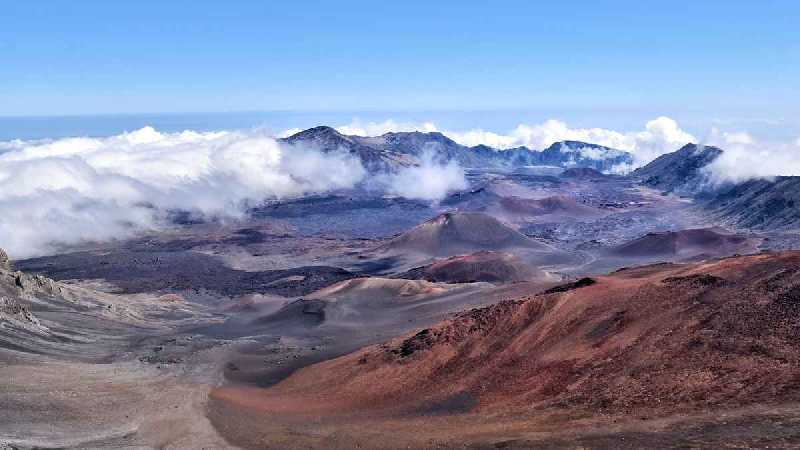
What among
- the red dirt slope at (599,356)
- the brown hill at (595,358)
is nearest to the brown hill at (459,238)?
the red dirt slope at (599,356)

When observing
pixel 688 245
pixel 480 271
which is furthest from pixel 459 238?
pixel 688 245

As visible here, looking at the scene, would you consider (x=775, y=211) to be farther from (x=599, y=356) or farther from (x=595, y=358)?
(x=595, y=358)

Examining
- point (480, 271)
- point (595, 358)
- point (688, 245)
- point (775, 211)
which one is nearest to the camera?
point (595, 358)

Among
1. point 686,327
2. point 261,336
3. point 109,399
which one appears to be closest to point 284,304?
point 261,336

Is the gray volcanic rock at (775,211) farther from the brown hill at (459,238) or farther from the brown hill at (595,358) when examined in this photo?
the brown hill at (595,358)

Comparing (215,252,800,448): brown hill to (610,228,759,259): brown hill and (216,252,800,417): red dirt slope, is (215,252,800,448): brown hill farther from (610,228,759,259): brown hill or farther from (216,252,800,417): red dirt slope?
(610,228,759,259): brown hill

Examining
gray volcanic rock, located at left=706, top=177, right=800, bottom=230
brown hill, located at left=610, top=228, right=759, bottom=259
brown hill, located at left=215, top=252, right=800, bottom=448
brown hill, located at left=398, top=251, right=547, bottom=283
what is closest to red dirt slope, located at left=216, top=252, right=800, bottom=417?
brown hill, located at left=215, top=252, right=800, bottom=448
